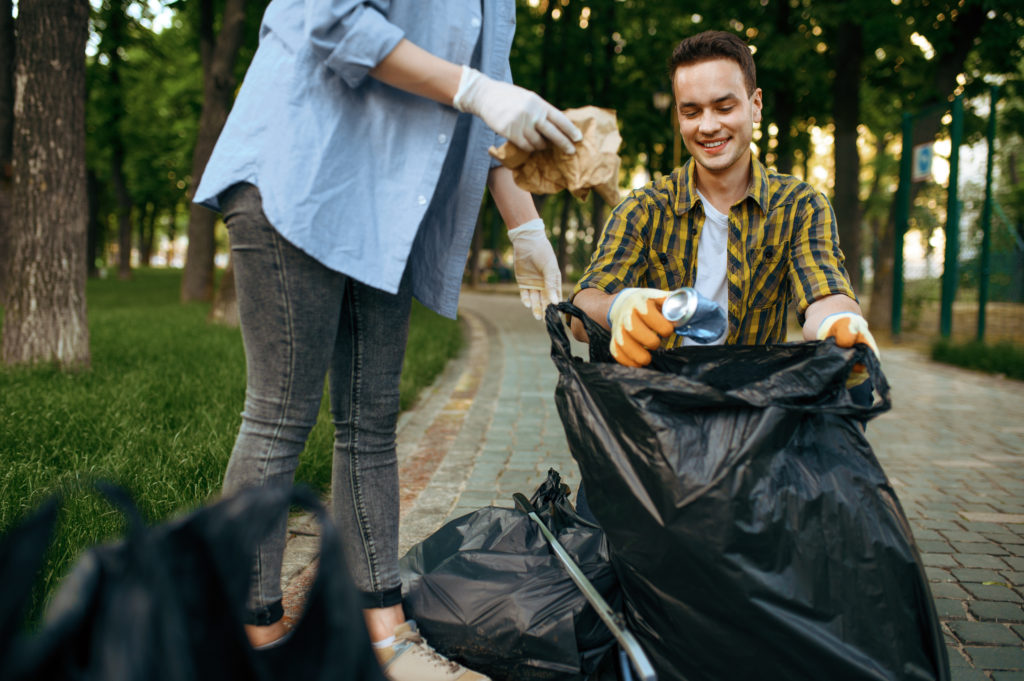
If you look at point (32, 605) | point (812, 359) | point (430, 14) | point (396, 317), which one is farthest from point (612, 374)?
point (32, 605)

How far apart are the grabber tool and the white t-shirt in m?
0.78

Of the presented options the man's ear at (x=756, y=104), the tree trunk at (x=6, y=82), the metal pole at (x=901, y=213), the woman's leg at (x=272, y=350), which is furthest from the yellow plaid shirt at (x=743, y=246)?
the metal pole at (x=901, y=213)

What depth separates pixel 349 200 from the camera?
68.2 inches

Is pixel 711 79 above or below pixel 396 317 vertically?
above

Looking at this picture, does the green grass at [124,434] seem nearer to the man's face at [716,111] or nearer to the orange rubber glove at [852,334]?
the orange rubber glove at [852,334]

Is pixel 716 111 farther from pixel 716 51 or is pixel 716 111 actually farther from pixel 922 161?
pixel 922 161

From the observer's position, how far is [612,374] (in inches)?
66.5

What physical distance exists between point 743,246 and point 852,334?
623mm

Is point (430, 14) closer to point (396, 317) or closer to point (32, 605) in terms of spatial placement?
point (396, 317)

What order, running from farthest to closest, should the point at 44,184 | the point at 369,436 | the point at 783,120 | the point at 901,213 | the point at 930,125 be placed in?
the point at 783,120, the point at 901,213, the point at 930,125, the point at 44,184, the point at 369,436

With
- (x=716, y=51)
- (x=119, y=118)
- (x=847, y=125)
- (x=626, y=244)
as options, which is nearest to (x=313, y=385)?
(x=626, y=244)

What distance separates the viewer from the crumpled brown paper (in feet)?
5.71

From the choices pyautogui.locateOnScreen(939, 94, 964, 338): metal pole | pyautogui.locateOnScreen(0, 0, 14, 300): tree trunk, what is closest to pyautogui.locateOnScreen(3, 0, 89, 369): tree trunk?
pyautogui.locateOnScreen(0, 0, 14, 300): tree trunk

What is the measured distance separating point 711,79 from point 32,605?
2.24 metres
